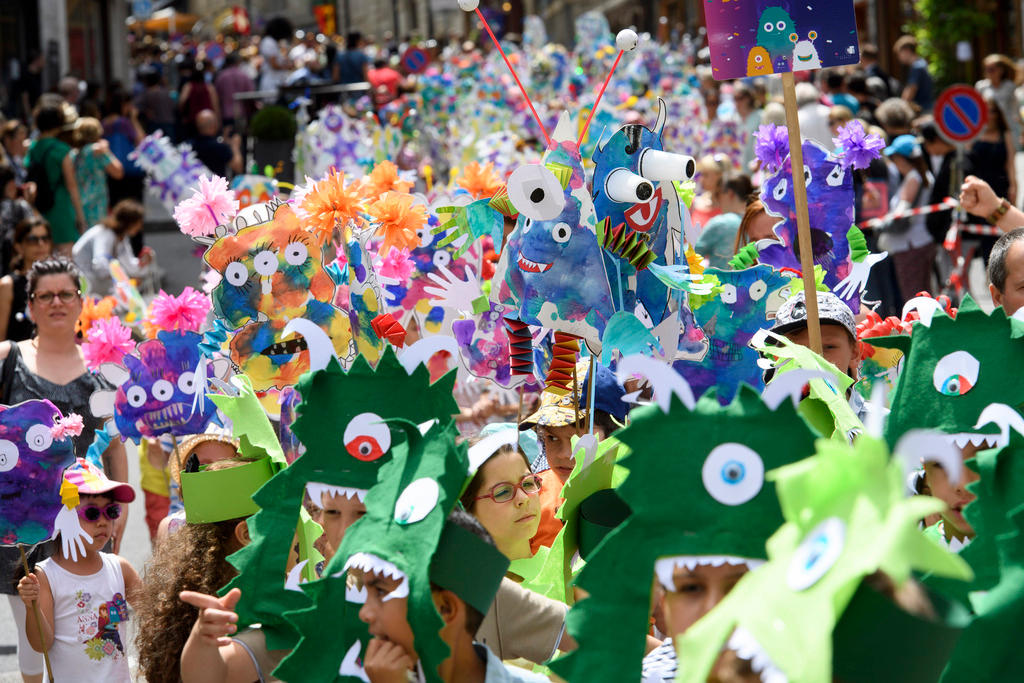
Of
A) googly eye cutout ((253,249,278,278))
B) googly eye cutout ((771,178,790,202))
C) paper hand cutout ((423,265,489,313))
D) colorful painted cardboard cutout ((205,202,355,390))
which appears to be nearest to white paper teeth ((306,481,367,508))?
colorful painted cardboard cutout ((205,202,355,390))

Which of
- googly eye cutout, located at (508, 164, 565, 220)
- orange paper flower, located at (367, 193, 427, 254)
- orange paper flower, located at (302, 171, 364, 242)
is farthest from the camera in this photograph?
orange paper flower, located at (367, 193, 427, 254)

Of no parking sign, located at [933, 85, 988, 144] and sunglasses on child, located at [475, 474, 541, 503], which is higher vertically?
no parking sign, located at [933, 85, 988, 144]

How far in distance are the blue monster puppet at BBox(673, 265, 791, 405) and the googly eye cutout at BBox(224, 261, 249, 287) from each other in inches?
54.6

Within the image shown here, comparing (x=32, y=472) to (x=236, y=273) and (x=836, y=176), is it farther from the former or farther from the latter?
(x=836, y=176)

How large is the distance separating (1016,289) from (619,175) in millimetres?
1068

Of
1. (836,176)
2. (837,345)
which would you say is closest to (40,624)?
(837,345)

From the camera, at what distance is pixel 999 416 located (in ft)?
7.80

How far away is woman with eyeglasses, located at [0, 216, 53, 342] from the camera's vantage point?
6.58m

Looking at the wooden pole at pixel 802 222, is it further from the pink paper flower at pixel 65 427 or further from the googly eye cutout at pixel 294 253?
the pink paper flower at pixel 65 427

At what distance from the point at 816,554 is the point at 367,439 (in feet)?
3.47

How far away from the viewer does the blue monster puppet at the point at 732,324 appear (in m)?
4.03

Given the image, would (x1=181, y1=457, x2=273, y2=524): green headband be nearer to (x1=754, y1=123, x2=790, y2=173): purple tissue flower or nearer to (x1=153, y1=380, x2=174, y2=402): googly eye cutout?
(x1=153, y1=380, x2=174, y2=402): googly eye cutout

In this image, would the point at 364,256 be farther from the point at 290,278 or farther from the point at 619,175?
the point at 619,175

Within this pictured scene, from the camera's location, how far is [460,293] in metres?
4.45
